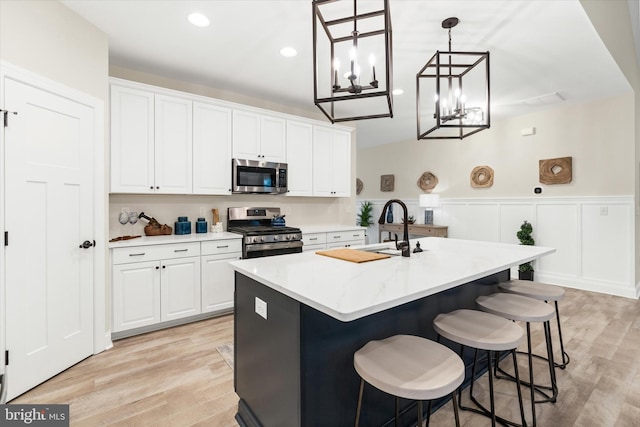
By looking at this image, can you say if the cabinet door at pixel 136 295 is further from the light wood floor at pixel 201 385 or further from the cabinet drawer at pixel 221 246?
the cabinet drawer at pixel 221 246

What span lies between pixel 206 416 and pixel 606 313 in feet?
14.3

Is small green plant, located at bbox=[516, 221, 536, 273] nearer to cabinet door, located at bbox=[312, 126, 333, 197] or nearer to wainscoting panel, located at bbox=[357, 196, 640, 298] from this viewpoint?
wainscoting panel, located at bbox=[357, 196, 640, 298]

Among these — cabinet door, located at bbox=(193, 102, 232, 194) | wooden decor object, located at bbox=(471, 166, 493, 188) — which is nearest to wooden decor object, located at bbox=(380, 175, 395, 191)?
wooden decor object, located at bbox=(471, 166, 493, 188)

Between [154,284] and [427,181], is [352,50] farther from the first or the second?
[427,181]

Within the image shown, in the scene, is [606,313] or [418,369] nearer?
[418,369]

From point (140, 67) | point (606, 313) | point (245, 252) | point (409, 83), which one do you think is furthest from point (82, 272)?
point (606, 313)

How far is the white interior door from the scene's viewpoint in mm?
2010

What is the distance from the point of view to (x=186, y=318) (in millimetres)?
3217

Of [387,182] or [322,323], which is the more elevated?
[387,182]


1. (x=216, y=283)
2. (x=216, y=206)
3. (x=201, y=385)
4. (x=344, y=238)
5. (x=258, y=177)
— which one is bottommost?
(x=201, y=385)

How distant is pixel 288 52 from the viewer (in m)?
3.06

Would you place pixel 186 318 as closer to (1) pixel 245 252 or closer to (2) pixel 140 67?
(1) pixel 245 252

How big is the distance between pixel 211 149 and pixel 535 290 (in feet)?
11.2

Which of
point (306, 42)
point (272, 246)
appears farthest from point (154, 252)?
point (306, 42)
